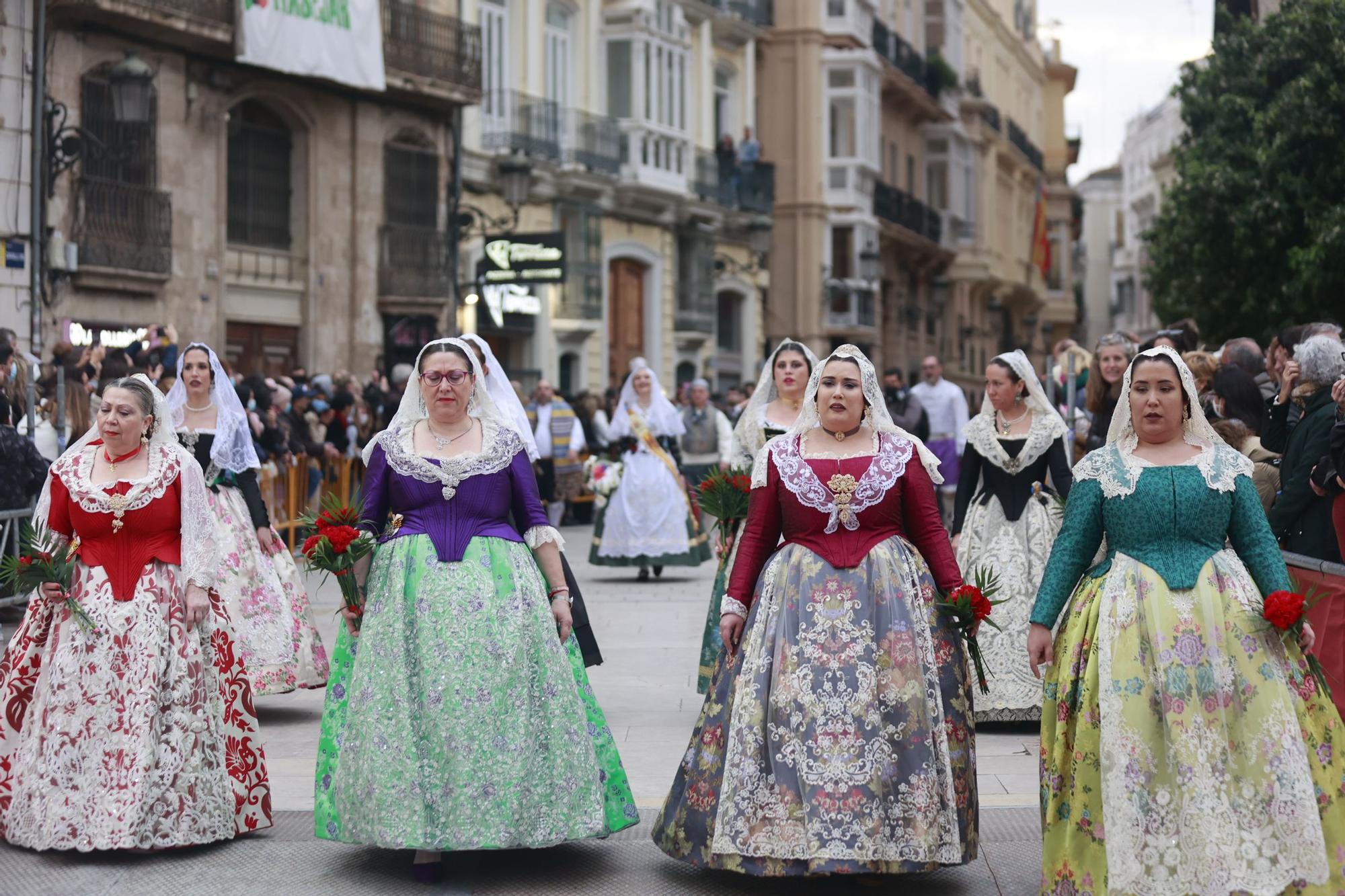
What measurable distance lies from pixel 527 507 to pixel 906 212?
3909cm

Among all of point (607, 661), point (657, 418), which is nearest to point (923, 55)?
point (657, 418)

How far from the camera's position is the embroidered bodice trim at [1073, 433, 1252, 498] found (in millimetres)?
5816

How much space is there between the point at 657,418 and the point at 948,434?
4676 mm

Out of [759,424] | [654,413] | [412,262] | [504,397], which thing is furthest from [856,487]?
[412,262]

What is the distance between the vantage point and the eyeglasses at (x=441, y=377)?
659 centimetres

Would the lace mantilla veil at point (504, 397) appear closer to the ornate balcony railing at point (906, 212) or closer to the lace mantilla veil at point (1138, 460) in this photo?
the lace mantilla veil at point (1138, 460)

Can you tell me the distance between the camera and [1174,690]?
18.2 feet

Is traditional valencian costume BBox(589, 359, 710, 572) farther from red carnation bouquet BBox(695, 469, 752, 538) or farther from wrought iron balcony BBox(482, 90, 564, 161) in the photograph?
wrought iron balcony BBox(482, 90, 564, 161)

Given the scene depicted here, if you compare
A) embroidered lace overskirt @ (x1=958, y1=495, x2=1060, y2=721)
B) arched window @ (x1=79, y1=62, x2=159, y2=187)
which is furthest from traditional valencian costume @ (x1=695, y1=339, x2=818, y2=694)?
arched window @ (x1=79, y1=62, x2=159, y2=187)

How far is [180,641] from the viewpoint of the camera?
6875mm

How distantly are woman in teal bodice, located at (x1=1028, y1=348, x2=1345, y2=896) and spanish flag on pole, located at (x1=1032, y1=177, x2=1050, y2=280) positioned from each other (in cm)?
5232

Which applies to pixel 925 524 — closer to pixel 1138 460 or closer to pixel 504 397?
pixel 1138 460

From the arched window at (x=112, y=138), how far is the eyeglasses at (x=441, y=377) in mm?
13912

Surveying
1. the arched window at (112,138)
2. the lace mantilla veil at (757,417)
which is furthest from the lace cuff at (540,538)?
the arched window at (112,138)
